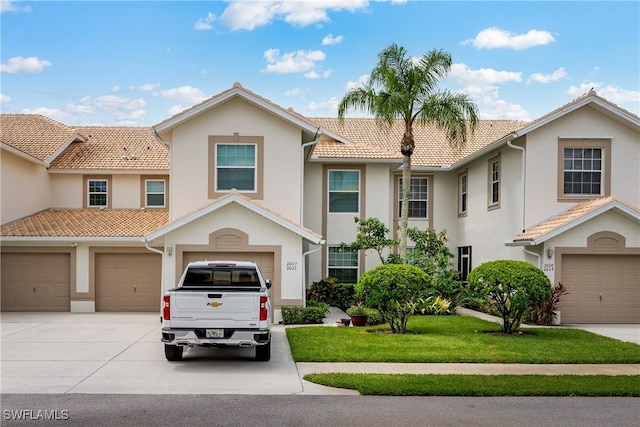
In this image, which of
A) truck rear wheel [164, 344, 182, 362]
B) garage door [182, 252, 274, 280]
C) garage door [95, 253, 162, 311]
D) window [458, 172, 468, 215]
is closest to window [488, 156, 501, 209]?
window [458, 172, 468, 215]

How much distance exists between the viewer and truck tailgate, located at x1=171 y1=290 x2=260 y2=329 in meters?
11.1

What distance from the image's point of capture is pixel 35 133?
2542cm

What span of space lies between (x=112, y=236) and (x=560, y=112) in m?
15.3

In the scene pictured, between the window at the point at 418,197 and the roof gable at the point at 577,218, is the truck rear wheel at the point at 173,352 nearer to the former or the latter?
the roof gable at the point at 577,218

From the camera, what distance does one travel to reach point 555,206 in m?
19.8

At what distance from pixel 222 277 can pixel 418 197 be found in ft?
43.8

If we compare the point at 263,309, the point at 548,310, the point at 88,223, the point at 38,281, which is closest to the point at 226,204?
the point at 88,223

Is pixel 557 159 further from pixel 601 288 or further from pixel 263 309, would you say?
pixel 263 309

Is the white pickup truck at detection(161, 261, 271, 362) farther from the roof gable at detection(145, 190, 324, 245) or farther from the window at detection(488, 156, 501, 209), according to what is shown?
the window at detection(488, 156, 501, 209)

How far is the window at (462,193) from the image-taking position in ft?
81.9

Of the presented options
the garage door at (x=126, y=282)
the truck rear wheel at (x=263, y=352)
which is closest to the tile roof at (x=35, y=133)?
the garage door at (x=126, y=282)

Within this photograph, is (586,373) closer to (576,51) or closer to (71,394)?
(71,394)

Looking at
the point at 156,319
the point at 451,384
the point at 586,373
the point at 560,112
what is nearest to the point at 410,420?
the point at 451,384

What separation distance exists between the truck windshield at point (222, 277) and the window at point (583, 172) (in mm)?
11737
